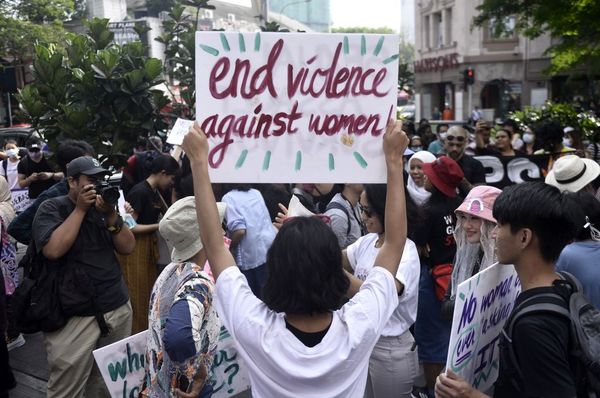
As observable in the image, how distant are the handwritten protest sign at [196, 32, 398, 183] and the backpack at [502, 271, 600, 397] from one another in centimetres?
70

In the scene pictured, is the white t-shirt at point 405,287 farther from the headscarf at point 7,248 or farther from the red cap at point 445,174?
the headscarf at point 7,248

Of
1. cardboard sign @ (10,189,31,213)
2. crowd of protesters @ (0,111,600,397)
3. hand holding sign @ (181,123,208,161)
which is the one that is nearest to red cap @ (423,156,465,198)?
crowd of protesters @ (0,111,600,397)

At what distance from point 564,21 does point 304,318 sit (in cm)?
1465

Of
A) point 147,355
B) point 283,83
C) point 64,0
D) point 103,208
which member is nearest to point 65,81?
point 103,208

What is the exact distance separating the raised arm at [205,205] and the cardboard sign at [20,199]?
663 cm

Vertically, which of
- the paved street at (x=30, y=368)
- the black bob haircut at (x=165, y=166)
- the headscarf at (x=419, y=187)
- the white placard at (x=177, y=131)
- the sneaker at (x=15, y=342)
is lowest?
the paved street at (x=30, y=368)

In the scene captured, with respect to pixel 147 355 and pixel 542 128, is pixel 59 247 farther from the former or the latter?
pixel 542 128

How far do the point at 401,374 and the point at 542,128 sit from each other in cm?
582

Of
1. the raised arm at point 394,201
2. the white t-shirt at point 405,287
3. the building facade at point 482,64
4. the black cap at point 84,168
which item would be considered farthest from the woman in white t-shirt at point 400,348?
the building facade at point 482,64

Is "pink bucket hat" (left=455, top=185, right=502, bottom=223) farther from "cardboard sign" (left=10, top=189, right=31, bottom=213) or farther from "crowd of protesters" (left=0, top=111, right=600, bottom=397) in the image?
"cardboard sign" (left=10, top=189, right=31, bottom=213)

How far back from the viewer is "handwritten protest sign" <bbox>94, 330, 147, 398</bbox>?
9.68 ft

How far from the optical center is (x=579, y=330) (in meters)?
2.00

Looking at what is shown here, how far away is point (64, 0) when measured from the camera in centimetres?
2752

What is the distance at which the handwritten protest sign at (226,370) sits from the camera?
3.18m
